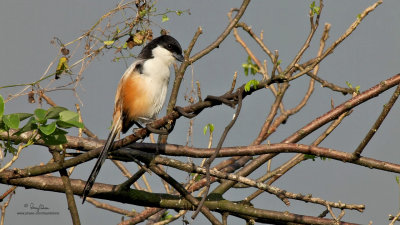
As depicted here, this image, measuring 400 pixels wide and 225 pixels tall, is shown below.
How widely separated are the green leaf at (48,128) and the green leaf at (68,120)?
0.13ft

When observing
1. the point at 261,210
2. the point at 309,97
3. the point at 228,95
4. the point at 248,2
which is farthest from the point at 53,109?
the point at 309,97

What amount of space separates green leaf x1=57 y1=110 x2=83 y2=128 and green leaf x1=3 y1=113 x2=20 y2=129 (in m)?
0.20

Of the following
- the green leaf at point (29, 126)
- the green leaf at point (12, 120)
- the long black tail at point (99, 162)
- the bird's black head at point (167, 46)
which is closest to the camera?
the green leaf at point (12, 120)

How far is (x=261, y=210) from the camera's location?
4074 mm

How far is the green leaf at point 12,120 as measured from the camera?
287 centimetres

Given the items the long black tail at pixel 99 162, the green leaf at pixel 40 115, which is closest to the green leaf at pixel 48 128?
the green leaf at pixel 40 115

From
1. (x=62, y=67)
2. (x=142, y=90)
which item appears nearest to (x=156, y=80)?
(x=142, y=90)

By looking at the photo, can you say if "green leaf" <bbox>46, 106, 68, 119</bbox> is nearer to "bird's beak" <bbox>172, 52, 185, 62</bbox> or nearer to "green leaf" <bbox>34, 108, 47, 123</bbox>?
"green leaf" <bbox>34, 108, 47, 123</bbox>

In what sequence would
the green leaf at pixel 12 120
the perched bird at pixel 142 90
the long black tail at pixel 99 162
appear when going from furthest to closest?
the perched bird at pixel 142 90
the long black tail at pixel 99 162
the green leaf at pixel 12 120

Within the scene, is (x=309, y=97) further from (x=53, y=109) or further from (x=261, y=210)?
(x=53, y=109)

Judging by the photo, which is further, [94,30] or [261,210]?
[94,30]

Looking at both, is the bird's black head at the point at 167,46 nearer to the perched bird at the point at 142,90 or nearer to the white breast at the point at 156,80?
the perched bird at the point at 142,90

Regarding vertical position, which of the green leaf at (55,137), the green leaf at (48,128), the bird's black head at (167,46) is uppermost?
the bird's black head at (167,46)

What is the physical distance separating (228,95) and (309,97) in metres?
3.25
